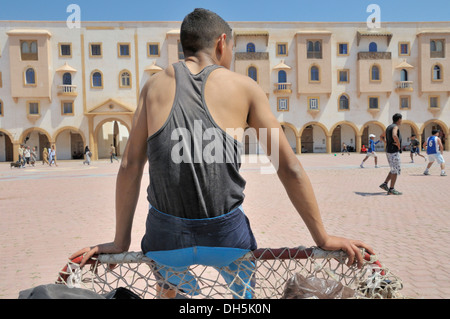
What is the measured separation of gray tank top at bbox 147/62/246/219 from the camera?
4.16 ft

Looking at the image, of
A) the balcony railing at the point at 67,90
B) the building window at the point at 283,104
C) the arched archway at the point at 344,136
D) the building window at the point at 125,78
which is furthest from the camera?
the arched archway at the point at 344,136

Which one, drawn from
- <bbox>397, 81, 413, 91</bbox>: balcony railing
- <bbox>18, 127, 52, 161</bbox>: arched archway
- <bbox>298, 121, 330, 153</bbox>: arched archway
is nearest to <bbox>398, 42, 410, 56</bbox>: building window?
<bbox>397, 81, 413, 91</bbox>: balcony railing

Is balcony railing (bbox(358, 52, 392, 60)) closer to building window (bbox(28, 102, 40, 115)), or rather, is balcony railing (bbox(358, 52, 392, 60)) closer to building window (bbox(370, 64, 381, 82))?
building window (bbox(370, 64, 381, 82))

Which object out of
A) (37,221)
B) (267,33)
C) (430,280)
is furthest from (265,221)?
(267,33)

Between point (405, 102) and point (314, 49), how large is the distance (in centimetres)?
1009

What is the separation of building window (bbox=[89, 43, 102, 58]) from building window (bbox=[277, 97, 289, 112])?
16535 mm

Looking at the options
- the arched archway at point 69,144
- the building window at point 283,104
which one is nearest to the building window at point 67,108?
the arched archway at point 69,144

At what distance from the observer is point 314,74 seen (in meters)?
33.7

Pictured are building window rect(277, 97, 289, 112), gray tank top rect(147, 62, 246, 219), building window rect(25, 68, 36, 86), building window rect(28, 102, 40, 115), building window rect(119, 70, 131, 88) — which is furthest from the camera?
building window rect(277, 97, 289, 112)

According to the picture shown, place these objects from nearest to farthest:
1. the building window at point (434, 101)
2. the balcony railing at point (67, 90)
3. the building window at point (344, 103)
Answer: the balcony railing at point (67, 90), the building window at point (344, 103), the building window at point (434, 101)

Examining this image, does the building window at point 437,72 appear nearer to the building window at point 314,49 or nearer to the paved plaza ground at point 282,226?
the building window at point 314,49

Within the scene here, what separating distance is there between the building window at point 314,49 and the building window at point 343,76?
2.58m

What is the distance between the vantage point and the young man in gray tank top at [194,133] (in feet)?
4.20

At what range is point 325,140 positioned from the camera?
120 feet
